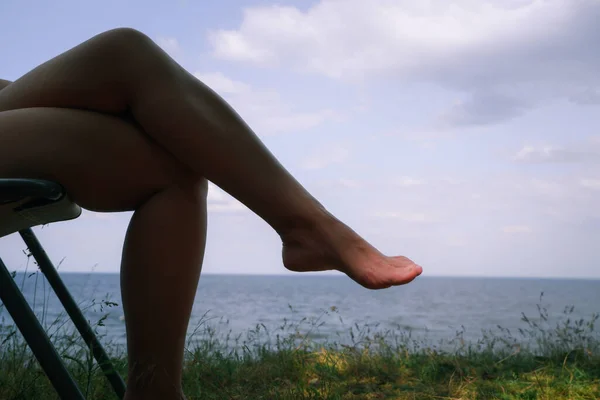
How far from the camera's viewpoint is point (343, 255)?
1.32 m

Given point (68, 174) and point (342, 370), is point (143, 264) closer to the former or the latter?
point (68, 174)

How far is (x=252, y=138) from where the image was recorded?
126cm

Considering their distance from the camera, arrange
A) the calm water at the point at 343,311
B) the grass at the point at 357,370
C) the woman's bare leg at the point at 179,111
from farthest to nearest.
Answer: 1. the calm water at the point at 343,311
2. the grass at the point at 357,370
3. the woman's bare leg at the point at 179,111

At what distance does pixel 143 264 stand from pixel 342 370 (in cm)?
151

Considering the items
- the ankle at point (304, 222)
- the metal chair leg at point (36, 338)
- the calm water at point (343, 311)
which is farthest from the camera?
the calm water at point (343, 311)

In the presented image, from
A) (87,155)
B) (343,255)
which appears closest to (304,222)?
(343,255)

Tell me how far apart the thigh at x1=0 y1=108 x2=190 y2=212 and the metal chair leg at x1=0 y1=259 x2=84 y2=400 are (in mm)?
213

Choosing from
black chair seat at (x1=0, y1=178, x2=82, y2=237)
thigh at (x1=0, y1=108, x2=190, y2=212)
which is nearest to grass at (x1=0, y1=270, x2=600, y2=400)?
black chair seat at (x1=0, y1=178, x2=82, y2=237)

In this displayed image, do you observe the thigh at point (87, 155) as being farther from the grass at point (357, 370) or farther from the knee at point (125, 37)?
the grass at point (357, 370)

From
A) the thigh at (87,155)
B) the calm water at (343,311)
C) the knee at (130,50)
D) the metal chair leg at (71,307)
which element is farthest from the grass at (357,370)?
the knee at (130,50)

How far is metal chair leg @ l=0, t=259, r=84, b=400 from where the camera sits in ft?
3.59

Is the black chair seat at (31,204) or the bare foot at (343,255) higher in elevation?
the black chair seat at (31,204)

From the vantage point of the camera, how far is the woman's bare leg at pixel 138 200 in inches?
46.1

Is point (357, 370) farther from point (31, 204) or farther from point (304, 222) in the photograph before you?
point (31, 204)
